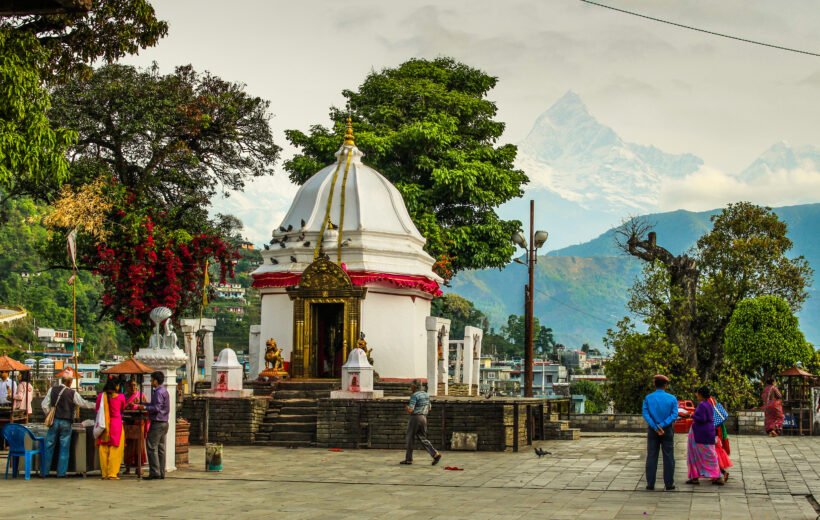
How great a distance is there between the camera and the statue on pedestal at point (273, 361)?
2438cm

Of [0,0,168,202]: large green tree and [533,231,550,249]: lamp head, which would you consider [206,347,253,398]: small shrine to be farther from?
[533,231,550,249]: lamp head

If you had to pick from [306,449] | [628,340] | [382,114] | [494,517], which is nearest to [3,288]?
[382,114]

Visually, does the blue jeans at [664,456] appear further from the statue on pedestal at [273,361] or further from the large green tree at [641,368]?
the large green tree at [641,368]

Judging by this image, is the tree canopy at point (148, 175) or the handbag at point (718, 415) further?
the tree canopy at point (148, 175)

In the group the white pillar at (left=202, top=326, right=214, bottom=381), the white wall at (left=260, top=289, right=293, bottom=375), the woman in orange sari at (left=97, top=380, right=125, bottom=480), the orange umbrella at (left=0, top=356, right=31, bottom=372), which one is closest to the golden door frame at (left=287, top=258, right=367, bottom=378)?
the white wall at (left=260, top=289, right=293, bottom=375)

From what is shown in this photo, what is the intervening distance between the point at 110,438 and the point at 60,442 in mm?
754

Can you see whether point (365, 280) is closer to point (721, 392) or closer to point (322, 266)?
point (322, 266)

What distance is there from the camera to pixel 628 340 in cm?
3194

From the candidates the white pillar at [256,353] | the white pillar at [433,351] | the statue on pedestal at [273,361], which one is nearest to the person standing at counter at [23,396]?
the statue on pedestal at [273,361]

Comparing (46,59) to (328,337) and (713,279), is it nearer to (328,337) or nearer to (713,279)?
(328,337)

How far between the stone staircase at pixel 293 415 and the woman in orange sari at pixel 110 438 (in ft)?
20.6

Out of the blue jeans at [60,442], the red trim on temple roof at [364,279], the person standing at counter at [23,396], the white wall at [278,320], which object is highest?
the red trim on temple roof at [364,279]

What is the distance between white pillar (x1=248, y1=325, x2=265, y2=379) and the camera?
88.2ft

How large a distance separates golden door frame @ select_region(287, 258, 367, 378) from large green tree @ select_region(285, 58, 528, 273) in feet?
28.1
